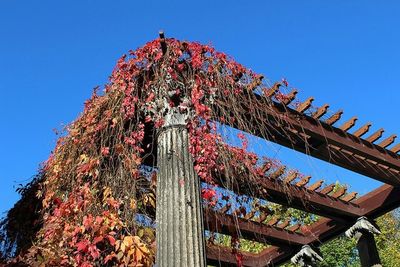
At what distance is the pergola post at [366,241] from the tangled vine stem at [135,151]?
3.61 m

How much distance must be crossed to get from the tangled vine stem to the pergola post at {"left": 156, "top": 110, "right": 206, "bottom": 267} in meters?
0.09

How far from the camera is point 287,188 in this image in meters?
5.62

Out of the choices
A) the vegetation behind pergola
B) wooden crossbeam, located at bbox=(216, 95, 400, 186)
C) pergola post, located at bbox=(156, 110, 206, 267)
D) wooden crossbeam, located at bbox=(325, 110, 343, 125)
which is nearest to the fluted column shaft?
wooden crossbeam, located at bbox=(216, 95, 400, 186)

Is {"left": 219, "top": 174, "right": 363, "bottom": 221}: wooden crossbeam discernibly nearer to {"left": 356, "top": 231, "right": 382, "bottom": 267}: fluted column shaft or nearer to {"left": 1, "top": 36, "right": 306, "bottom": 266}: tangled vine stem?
{"left": 356, "top": 231, "right": 382, "bottom": 267}: fluted column shaft

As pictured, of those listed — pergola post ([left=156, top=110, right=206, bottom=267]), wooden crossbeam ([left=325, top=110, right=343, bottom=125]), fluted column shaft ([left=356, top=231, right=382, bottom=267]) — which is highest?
wooden crossbeam ([left=325, top=110, right=343, bottom=125])

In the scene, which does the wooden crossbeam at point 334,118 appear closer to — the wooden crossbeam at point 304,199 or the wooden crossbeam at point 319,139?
the wooden crossbeam at point 319,139

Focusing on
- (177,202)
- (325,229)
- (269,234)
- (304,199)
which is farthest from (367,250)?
(177,202)

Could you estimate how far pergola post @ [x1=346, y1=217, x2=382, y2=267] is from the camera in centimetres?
737

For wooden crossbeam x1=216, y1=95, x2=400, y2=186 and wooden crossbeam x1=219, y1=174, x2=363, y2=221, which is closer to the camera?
wooden crossbeam x1=216, y1=95, x2=400, y2=186

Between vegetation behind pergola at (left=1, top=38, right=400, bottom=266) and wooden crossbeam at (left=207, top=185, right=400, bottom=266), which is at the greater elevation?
wooden crossbeam at (left=207, top=185, right=400, bottom=266)

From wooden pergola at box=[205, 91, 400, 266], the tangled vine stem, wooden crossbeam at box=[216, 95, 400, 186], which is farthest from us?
wooden pergola at box=[205, 91, 400, 266]

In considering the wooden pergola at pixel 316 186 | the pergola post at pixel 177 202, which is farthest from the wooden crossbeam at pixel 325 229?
the pergola post at pixel 177 202

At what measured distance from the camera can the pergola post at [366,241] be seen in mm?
7371

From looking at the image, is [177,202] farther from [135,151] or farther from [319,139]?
[319,139]
